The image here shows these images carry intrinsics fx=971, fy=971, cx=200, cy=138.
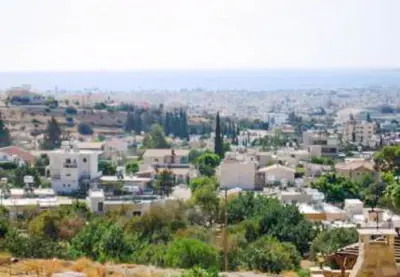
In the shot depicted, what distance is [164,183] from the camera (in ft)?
140

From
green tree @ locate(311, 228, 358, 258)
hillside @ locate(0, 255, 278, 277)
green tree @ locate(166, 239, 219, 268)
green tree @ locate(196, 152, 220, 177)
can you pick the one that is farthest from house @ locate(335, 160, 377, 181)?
hillside @ locate(0, 255, 278, 277)

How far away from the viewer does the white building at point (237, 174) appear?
44.2 meters

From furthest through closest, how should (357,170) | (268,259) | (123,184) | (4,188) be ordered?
(357,170) → (123,184) → (4,188) → (268,259)

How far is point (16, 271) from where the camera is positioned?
49.9 feet

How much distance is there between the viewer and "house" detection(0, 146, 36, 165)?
50.9 meters

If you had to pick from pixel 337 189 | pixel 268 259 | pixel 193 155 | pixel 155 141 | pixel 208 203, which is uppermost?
pixel 268 259

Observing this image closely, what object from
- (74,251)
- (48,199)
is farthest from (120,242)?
(48,199)

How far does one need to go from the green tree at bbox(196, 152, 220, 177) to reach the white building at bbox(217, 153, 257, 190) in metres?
2.50

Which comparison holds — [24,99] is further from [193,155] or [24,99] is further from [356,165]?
[356,165]

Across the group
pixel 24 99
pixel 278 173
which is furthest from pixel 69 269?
pixel 24 99

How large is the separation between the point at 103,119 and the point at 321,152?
3107 centimetres

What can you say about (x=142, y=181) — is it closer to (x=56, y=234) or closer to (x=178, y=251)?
(x=56, y=234)

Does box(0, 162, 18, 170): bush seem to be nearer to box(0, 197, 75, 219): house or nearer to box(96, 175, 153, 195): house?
box(96, 175, 153, 195): house

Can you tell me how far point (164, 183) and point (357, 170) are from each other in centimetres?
1046
